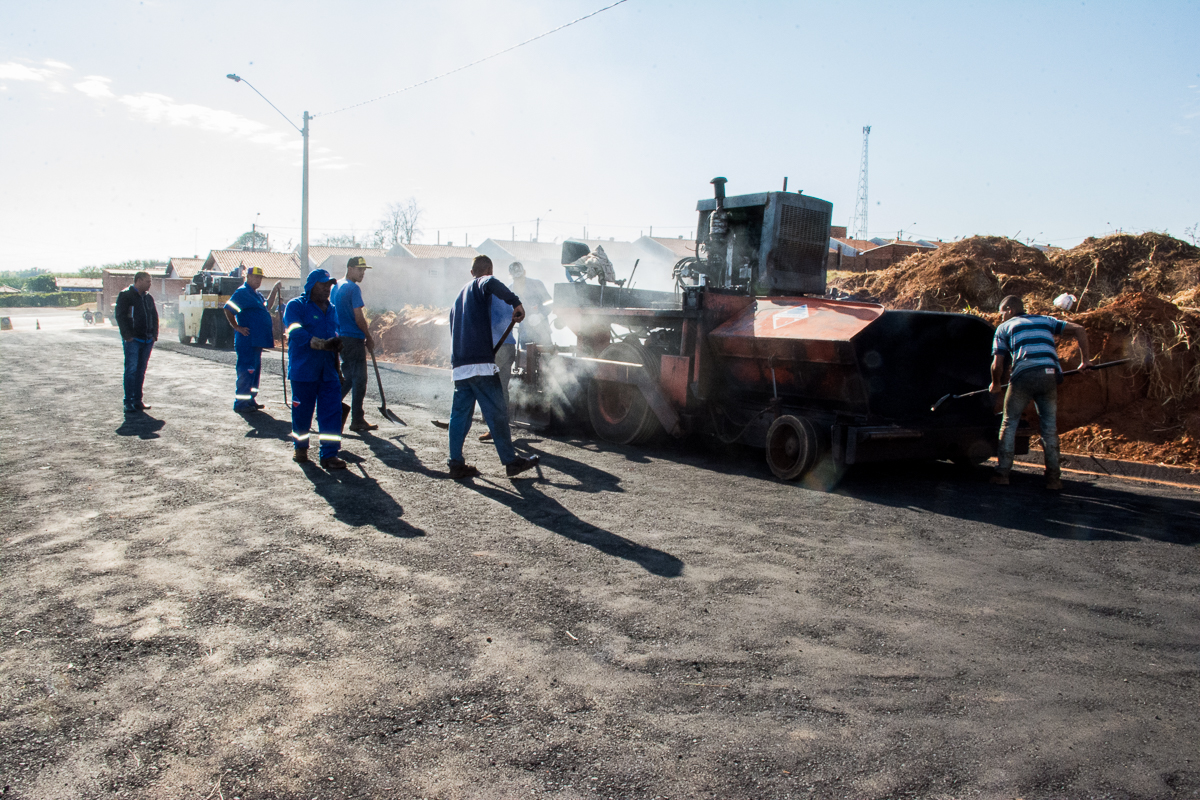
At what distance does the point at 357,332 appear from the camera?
8.14 meters

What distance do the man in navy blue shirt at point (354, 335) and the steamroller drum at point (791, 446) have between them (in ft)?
13.6

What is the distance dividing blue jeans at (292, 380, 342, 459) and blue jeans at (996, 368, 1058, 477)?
5563 millimetres

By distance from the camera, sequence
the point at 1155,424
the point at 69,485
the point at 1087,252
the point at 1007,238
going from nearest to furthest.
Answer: the point at 69,485
the point at 1155,424
the point at 1087,252
the point at 1007,238

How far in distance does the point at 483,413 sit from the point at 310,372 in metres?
1.60

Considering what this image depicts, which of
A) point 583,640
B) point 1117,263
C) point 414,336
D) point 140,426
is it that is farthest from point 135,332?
point 1117,263

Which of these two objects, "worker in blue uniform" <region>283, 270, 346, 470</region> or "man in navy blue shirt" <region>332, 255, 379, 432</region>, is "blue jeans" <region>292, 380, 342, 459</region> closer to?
"worker in blue uniform" <region>283, 270, 346, 470</region>

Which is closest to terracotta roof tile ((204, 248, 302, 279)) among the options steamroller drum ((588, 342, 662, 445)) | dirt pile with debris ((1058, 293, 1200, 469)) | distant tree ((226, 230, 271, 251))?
distant tree ((226, 230, 271, 251))

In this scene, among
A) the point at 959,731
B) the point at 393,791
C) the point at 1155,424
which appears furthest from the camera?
the point at 1155,424

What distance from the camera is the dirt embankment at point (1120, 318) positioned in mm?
7898

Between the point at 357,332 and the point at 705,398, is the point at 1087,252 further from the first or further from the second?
the point at 357,332

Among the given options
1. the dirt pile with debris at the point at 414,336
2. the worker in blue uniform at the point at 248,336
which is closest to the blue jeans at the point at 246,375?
the worker in blue uniform at the point at 248,336

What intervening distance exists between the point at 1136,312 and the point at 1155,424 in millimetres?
1396

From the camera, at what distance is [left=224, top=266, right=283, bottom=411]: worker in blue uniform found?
934cm

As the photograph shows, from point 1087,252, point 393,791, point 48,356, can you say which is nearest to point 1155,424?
point 1087,252
